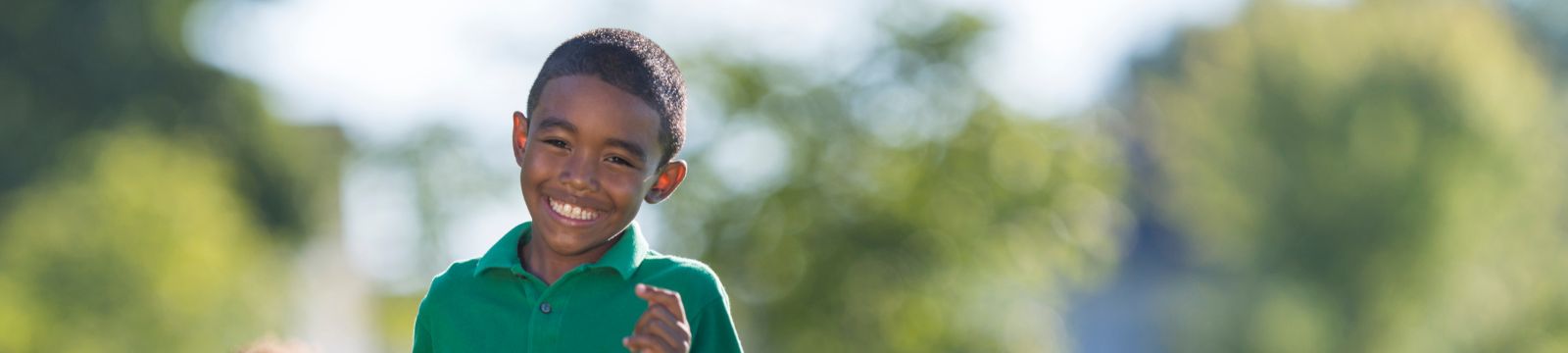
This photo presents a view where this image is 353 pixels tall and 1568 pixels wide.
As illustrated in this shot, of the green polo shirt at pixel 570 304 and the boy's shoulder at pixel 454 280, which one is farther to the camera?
the boy's shoulder at pixel 454 280

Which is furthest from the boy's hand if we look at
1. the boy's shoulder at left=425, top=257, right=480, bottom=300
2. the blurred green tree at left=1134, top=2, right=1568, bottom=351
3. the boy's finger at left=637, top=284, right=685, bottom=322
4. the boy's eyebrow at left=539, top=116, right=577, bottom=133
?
the blurred green tree at left=1134, top=2, right=1568, bottom=351

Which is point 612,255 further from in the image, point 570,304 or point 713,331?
point 713,331

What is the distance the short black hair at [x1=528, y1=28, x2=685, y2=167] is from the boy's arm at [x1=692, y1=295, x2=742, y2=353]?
29 centimetres

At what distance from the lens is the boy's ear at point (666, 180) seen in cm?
407

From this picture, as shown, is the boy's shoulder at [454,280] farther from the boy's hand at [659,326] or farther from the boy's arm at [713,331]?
the boy's hand at [659,326]

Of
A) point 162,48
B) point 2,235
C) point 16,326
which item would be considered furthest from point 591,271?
point 162,48

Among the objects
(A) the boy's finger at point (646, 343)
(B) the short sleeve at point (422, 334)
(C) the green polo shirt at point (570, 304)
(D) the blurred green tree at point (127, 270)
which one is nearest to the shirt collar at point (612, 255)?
(C) the green polo shirt at point (570, 304)

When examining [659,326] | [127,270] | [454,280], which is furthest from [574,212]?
[127,270]

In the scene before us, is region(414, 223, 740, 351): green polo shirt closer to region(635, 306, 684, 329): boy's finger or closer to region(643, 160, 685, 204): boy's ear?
region(643, 160, 685, 204): boy's ear

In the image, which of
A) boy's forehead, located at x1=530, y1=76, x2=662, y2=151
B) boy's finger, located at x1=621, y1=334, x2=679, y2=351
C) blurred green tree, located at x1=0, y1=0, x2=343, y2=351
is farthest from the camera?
blurred green tree, located at x1=0, y1=0, x2=343, y2=351

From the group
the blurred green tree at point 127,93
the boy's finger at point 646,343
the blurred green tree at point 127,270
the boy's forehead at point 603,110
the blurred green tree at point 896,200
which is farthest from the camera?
the blurred green tree at point 127,93

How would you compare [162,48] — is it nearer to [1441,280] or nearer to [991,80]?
[991,80]

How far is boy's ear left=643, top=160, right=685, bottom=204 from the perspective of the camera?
4.07m

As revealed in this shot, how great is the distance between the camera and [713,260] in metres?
28.3
